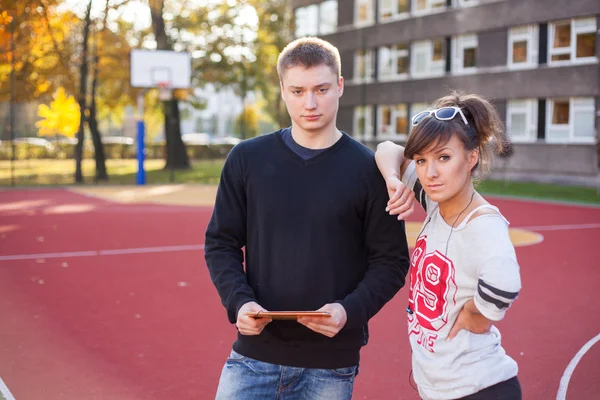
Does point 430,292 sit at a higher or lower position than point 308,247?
lower

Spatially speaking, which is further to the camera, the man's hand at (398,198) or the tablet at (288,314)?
the man's hand at (398,198)

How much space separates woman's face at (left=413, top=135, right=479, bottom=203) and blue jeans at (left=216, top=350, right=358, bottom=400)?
0.77 metres

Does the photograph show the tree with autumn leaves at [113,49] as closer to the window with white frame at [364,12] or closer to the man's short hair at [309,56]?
the window with white frame at [364,12]

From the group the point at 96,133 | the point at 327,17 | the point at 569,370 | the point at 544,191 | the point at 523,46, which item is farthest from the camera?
the point at 327,17

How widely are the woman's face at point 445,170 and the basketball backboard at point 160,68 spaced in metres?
24.2

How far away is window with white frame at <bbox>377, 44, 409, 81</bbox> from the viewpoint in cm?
3684

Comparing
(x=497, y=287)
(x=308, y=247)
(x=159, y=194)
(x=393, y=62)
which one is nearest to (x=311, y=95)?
(x=308, y=247)

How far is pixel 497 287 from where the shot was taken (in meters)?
2.41

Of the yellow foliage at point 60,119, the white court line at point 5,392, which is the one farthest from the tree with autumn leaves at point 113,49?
the yellow foliage at point 60,119

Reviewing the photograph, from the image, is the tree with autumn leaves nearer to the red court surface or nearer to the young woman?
the red court surface

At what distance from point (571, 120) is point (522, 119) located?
246 centimetres

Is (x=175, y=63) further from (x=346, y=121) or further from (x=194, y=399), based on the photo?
(x=194, y=399)

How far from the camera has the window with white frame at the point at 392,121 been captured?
3681 centimetres

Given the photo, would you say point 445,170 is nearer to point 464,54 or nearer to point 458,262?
point 458,262
